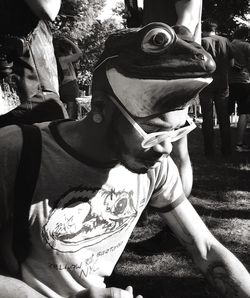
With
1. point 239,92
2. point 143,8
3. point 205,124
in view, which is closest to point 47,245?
point 143,8

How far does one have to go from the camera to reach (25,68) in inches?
82.5

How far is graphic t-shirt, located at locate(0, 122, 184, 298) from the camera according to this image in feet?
5.10

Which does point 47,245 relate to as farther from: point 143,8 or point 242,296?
point 143,8

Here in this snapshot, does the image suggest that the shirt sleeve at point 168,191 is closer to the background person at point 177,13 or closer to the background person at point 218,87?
the background person at point 177,13

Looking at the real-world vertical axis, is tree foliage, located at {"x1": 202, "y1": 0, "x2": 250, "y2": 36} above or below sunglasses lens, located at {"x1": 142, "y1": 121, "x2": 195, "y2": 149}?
below

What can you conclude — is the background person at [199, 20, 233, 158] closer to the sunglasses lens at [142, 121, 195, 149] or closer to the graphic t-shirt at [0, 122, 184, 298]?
the graphic t-shirt at [0, 122, 184, 298]

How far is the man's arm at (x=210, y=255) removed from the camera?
1.81 m

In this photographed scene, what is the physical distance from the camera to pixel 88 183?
162cm

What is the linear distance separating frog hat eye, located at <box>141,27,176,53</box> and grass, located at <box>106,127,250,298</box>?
1.79m

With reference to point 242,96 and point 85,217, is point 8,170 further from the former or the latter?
point 242,96

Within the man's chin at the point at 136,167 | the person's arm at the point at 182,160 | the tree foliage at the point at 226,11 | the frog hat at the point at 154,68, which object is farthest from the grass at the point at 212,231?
the tree foliage at the point at 226,11

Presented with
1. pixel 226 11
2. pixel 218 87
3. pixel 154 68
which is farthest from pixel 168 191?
pixel 226 11

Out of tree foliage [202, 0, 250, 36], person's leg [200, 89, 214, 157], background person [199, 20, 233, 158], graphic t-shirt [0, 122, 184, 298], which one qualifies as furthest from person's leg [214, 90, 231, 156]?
tree foliage [202, 0, 250, 36]

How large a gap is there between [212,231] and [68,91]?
Answer: 438cm
